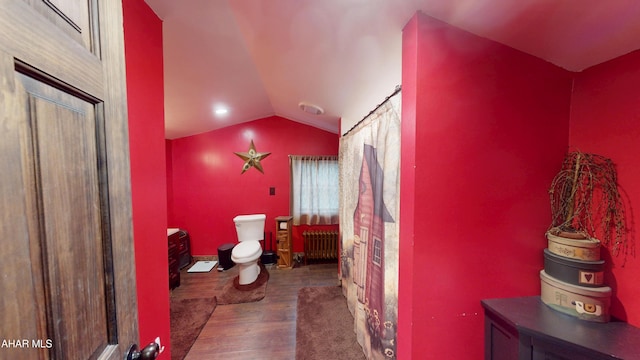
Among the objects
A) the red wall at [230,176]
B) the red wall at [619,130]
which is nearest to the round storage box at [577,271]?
the red wall at [619,130]

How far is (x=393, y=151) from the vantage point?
1.23 m

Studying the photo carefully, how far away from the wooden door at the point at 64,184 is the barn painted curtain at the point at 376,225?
118cm

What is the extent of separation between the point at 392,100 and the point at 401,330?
1263mm

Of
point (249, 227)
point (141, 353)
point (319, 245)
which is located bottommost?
point (319, 245)

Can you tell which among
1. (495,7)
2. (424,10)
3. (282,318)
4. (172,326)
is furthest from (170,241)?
(495,7)

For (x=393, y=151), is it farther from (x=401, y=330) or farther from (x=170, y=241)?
(x=170, y=241)

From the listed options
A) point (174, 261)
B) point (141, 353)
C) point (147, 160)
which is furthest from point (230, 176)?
point (141, 353)

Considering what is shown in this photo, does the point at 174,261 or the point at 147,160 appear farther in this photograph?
the point at 174,261

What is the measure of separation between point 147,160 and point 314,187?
243 cm

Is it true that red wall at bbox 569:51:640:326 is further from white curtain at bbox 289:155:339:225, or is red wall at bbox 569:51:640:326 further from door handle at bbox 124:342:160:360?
white curtain at bbox 289:155:339:225

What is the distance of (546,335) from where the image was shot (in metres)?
0.85

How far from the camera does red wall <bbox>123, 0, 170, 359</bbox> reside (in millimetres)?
988

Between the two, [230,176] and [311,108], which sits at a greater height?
[311,108]

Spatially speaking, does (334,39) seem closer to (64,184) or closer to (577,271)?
(64,184)
